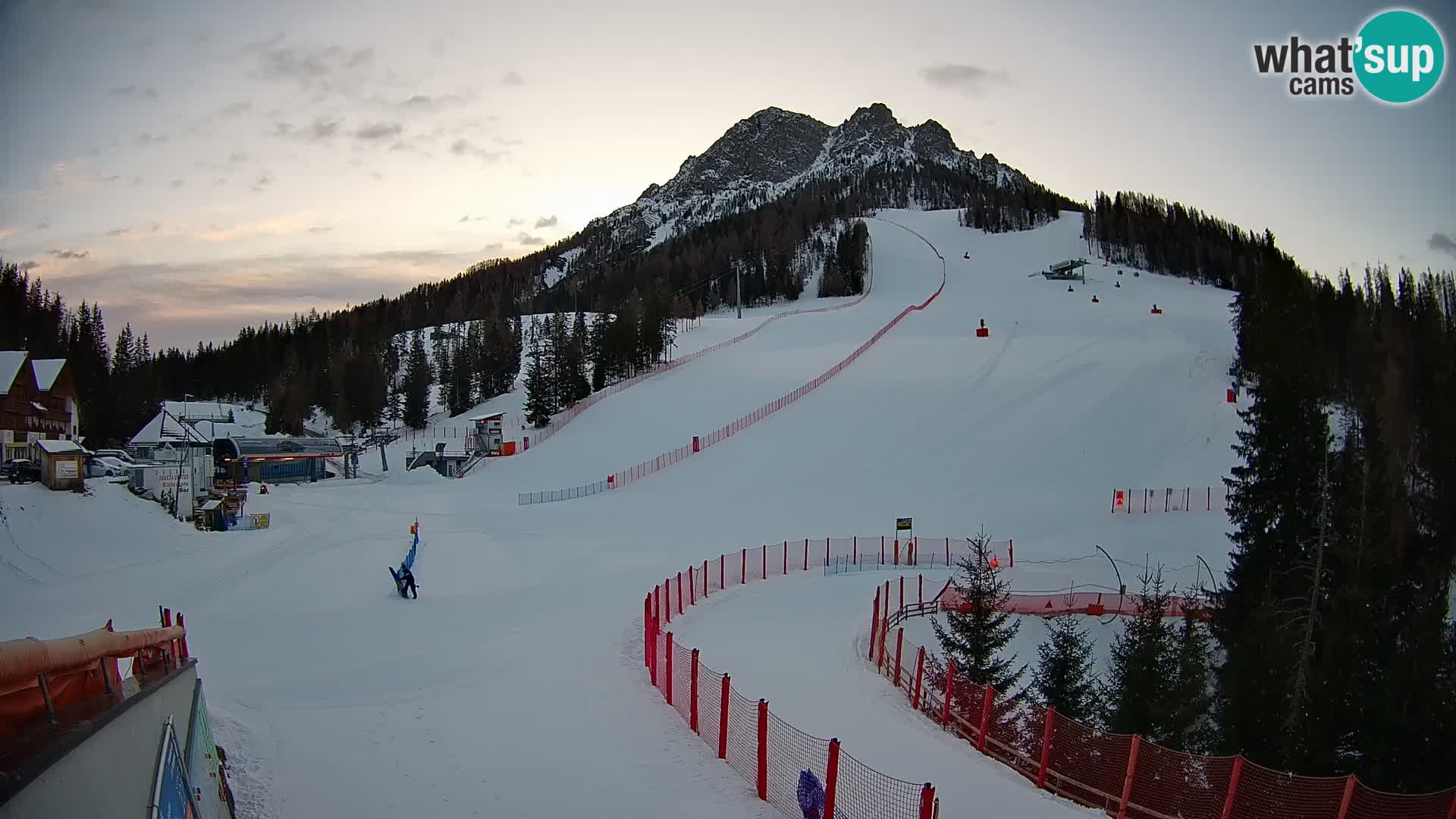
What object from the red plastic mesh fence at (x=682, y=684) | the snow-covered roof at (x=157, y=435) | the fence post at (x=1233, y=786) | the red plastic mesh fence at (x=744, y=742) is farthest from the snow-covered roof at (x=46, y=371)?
the fence post at (x=1233, y=786)

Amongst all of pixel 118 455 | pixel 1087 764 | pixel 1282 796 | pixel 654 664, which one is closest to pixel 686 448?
pixel 654 664

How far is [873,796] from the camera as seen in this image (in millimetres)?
9875

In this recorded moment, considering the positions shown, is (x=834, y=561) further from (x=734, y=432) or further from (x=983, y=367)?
(x=983, y=367)

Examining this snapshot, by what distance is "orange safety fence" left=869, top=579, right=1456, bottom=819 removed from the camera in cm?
949

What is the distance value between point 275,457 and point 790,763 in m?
57.2

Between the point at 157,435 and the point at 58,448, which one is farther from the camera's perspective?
the point at 157,435

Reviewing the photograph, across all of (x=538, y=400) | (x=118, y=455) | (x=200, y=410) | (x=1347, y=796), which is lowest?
(x=118, y=455)

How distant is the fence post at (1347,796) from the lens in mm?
9000

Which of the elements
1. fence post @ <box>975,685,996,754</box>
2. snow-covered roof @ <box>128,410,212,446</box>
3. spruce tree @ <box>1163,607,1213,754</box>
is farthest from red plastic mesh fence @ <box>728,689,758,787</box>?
snow-covered roof @ <box>128,410,212,446</box>

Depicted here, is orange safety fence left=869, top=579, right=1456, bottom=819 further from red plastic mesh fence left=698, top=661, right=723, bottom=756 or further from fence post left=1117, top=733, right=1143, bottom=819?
red plastic mesh fence left=698, top=661, right=723, bottom=756

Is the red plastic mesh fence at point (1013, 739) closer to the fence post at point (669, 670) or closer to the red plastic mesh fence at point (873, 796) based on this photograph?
the red plastic mesh fence at point (873, 796)

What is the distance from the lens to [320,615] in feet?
64.0

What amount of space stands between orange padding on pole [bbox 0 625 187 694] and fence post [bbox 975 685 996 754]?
1047 cm

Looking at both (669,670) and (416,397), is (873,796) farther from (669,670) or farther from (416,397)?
(416,397)
